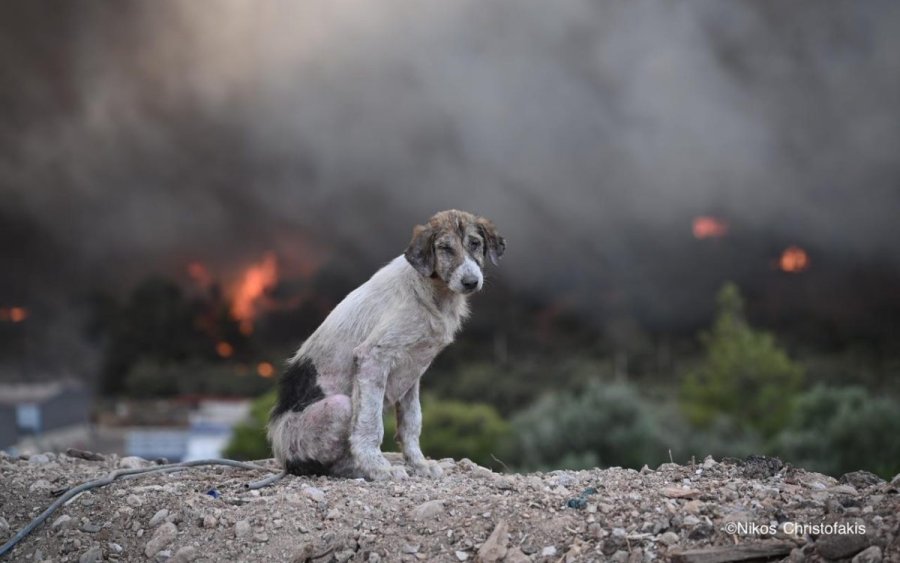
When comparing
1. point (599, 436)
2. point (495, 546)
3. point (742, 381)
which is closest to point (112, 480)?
point (495, 546)

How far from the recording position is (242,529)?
702 centimetres

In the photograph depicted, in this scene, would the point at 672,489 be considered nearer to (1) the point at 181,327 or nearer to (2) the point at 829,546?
(2) the point at 829,546

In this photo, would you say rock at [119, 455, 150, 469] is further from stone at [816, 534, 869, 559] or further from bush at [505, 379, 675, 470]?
bush at [505, 379, 675, 470]

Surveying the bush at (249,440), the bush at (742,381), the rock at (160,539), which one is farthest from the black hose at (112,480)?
the bush at (742,381)

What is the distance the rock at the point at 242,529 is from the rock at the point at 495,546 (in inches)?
73.2

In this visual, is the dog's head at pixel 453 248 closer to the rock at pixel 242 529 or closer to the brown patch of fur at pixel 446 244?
the brown patch of fur at pixel 446 244

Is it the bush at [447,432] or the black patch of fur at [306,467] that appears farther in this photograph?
the bush at [447,432]

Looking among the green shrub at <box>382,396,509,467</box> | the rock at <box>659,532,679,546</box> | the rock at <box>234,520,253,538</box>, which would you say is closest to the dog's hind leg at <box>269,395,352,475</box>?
the rock at <box>234,520,253,538</box>

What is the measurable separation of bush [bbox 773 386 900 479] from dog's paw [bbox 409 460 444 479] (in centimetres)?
1977

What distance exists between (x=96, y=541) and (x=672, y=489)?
4.48 metres

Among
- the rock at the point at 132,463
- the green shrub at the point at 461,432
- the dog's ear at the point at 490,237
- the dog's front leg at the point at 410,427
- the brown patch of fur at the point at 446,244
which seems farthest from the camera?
the green shrub at the point at 461,432

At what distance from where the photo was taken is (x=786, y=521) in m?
6.05

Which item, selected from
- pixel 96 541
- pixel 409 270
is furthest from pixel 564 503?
pixel 96 541

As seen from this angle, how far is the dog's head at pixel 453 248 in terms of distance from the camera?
25.9 ft
